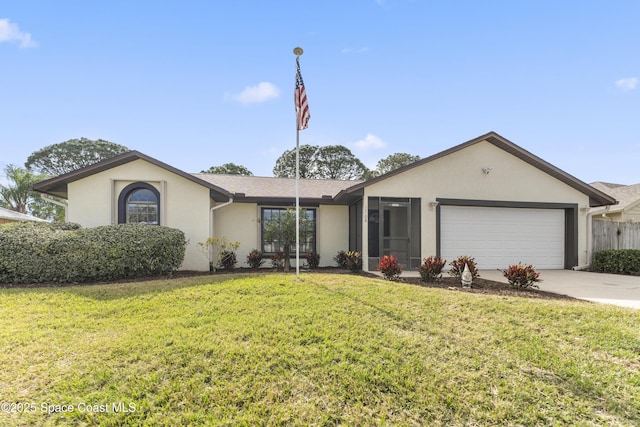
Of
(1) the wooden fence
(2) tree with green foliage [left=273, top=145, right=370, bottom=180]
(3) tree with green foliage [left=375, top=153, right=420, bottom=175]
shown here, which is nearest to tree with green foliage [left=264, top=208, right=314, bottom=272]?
(1) the wooden fence

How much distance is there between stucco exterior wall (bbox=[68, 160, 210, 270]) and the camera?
32.9 feet

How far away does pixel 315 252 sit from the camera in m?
12.3

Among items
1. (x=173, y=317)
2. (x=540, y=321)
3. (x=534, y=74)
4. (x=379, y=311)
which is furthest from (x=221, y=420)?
(x=534, y=74)

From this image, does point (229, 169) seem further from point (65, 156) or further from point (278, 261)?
point (278, 261)

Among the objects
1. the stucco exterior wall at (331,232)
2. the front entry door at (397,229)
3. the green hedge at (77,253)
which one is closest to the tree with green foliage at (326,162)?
the front entry door at (397,229)

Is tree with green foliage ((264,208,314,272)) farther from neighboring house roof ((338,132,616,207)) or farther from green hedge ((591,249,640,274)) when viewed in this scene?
green hedge ((591,249,640,274))

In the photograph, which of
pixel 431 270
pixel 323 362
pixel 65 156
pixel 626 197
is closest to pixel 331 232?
pixel 431 270

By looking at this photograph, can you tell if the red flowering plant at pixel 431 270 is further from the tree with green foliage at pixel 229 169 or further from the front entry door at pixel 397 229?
the tree with green foliage at pixel 229 169

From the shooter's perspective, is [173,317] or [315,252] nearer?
[173,317]

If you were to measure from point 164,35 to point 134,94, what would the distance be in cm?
309

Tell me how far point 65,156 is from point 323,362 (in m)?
46.2

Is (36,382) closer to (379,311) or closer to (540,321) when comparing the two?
(379,311)

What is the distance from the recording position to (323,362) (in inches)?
140

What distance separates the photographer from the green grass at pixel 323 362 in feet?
9.53
